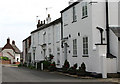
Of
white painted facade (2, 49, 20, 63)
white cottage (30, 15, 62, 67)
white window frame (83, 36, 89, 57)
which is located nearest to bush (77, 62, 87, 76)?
white window frame (83, 36, 89, 57)

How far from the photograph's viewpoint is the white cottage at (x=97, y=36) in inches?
724

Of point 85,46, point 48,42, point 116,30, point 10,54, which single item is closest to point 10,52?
point 10,54

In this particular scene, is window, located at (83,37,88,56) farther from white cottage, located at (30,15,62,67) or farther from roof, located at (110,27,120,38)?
white cottage, located at (30,15,62,67)

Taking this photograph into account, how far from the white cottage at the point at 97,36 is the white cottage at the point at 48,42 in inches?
250

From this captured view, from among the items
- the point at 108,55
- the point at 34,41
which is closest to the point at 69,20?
the point at 108,55

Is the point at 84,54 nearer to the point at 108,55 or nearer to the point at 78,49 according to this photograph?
the point at 78,49

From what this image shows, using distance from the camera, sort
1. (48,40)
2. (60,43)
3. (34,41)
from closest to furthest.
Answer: (60,43) → (48,40) → (34,41)

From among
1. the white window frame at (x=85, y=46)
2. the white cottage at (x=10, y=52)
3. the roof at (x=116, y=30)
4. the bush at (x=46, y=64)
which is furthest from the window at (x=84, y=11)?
the white cottage at (x=10, y=52)

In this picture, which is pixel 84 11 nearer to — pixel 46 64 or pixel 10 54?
pixel 46 64

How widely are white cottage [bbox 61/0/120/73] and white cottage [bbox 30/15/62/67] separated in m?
6.34

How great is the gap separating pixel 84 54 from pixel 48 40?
12.8 m

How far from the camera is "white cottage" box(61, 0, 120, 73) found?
1839cm

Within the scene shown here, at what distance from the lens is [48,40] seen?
33250 millimetres

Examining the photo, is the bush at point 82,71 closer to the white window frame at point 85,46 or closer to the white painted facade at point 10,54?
the white window frame at point 85,46
